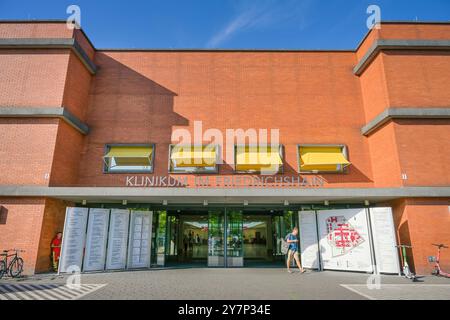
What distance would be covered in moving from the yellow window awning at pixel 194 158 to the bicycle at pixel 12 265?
272 inches

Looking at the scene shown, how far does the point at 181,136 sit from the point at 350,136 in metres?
8.54

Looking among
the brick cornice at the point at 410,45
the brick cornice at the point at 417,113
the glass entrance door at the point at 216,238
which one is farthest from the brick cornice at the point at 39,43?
the brick cornice at the point at 417,113

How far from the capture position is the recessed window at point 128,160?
13.1 meters

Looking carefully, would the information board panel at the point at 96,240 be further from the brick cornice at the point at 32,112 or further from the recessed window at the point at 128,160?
the brick cornice at the point at 32,112

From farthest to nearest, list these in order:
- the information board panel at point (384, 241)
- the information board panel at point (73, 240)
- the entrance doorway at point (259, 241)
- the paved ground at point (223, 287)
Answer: the entrance doorway at point (259, 241) → the information board panel at point (384, 241) → the information board panel at point (73, 240) → the paved ground at point (223, 287)

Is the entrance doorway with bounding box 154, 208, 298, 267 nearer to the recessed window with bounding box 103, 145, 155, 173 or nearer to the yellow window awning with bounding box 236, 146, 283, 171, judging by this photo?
the yellow window awning with bounding box 236, 146, 283, 171

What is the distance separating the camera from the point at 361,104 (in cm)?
1405

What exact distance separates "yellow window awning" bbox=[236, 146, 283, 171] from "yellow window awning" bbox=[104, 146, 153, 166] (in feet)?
14.6

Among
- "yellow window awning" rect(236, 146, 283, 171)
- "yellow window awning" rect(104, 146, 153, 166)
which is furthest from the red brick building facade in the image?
"yellow window awning" rect(236, 146, 283, 171)

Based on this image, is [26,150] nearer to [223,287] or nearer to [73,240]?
[73,240]

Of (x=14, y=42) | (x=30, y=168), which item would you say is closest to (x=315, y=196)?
(x=30, y=168)

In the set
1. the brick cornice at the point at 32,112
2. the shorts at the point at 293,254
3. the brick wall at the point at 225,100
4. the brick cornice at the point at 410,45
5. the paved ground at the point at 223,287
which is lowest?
the paved ground at the point at 223,287

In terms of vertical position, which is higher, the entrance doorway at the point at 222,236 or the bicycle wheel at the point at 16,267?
the entrance doorway at the point at 222,236

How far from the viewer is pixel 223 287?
759cm
